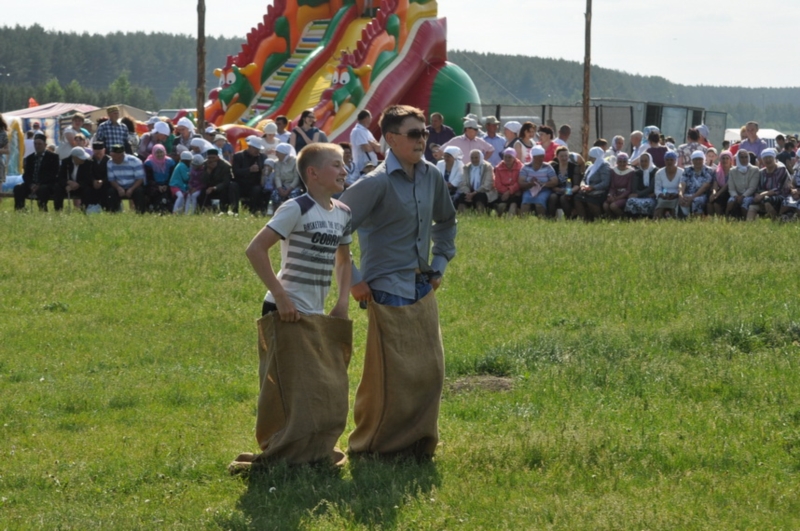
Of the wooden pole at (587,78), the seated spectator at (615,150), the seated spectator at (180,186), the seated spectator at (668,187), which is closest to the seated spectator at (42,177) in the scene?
the seated spectator at (180,186)

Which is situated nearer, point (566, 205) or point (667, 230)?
point (667, 230)

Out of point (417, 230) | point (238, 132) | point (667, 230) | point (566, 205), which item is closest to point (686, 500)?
point (417, 230)

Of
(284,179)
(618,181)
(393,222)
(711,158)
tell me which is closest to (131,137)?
(284,179)

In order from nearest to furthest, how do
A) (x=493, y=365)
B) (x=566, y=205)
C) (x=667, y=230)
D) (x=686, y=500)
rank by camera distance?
(x=686, y=500) → (x=493, y=365) → (x=667, y=230) → (x=566, y=205)

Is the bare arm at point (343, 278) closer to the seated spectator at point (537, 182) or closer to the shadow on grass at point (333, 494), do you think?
the shadow on grass at point (333, 494)

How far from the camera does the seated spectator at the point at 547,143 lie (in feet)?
65.1

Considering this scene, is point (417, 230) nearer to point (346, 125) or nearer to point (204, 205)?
point (204, 205)

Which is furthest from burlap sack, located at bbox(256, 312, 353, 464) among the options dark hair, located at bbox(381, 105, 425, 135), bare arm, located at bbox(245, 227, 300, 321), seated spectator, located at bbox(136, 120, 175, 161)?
seated spectator, located at bbox(136, 120, 175, 161)

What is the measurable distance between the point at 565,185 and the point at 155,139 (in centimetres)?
766

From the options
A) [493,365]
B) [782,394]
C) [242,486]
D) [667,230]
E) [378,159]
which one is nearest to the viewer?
[242,486]

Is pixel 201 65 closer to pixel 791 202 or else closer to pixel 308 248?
pixel 791 202

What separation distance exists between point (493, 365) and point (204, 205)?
11.4 metres

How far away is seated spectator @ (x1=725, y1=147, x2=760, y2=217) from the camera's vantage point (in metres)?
17.5

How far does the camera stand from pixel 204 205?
19.5m
